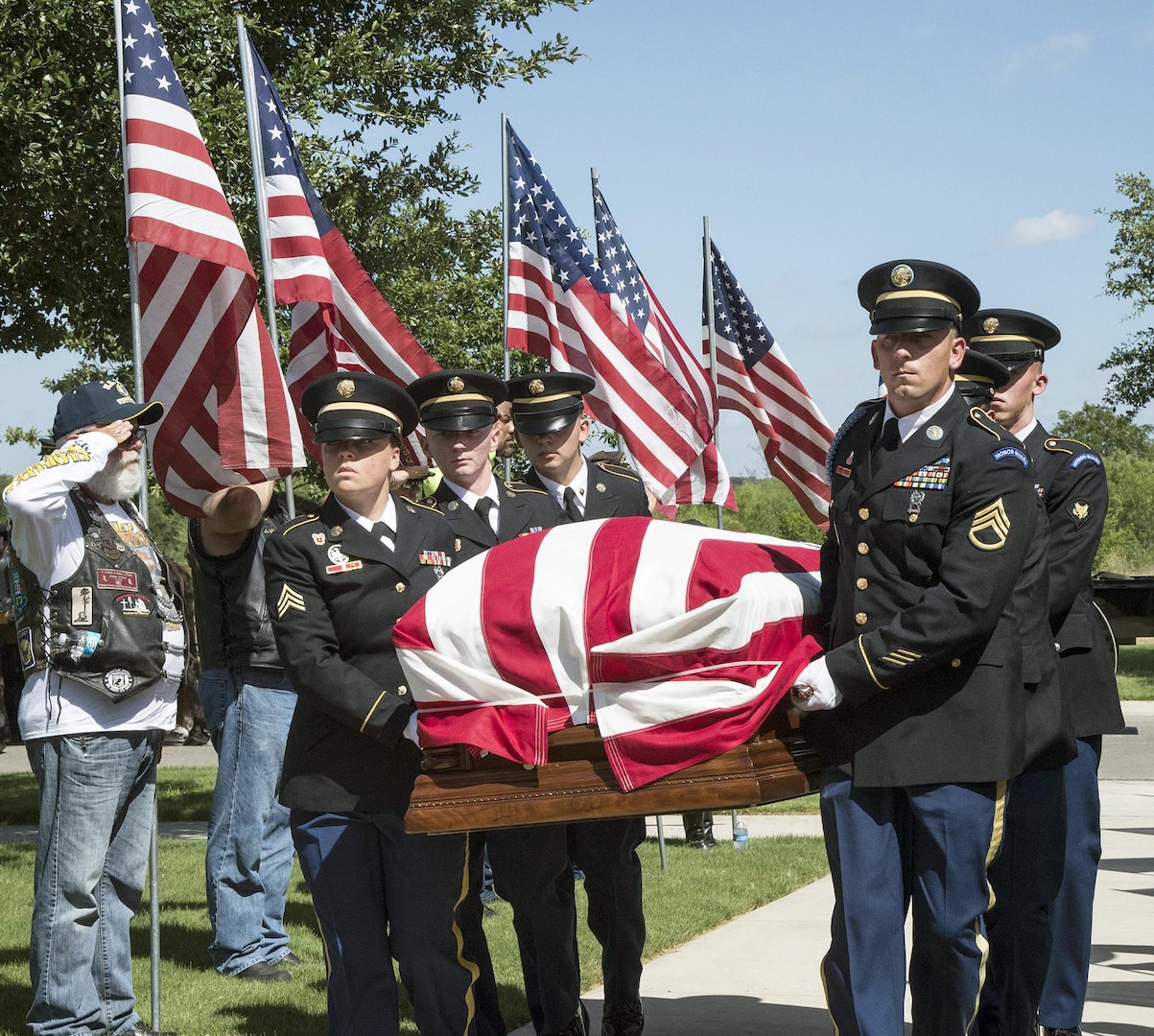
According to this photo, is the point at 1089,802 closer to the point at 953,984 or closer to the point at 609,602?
the point at 953,984

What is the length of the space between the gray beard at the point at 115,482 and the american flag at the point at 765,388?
583cm

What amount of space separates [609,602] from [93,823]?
2080mm

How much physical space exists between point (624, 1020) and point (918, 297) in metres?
2.57

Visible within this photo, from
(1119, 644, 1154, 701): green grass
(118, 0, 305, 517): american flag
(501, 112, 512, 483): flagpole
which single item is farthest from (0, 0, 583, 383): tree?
(1119, 644, 1154, 701): green grass

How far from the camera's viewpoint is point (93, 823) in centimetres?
480

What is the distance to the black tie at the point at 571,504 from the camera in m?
5.84

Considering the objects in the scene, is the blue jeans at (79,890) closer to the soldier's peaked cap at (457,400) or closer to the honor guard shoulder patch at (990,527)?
the soldier's peaked cap at (457,400)

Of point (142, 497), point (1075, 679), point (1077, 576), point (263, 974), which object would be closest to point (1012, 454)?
point (1077, 576)

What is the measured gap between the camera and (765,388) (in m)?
10.3

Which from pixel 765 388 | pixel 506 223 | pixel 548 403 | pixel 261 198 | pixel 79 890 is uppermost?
pixel 506 223

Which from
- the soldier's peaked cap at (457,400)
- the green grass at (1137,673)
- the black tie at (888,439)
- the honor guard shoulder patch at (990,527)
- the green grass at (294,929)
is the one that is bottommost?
the green grass at (1137,673)

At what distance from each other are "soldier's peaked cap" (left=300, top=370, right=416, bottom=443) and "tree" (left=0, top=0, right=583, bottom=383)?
199 inches

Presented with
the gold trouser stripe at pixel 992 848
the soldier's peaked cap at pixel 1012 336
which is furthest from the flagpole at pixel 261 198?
the gold trouser stripe at pixel 992 848

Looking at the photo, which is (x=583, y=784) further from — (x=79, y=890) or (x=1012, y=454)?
(x=79, y=890)
